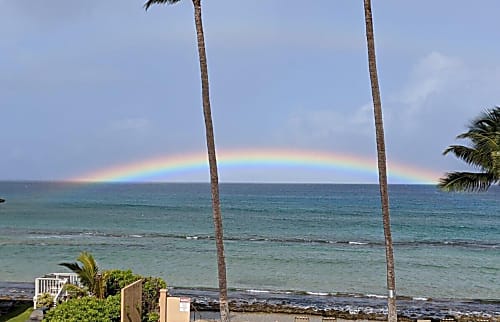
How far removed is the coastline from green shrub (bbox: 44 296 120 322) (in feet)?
20.2

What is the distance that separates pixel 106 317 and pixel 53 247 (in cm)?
3388

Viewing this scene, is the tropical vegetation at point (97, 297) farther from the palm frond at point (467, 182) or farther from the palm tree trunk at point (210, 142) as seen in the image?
the palm frond at point (467, 182)

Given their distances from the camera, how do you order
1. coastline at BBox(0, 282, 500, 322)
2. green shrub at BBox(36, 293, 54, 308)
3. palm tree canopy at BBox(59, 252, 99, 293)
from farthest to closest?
coastline at BBox(0, 282, 500, 322) → green shrub at BBox(36, 293, 54, 308) → palm tree canopy at BBox(59, 252, 99, 293)

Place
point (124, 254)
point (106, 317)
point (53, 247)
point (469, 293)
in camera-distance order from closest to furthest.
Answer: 1. point (106, 317)
2. point (469, 293)
3. point (124, 254)
4. point (53, 247)

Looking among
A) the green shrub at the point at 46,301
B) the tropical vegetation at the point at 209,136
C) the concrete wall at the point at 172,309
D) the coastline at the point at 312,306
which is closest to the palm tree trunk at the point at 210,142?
the tropical vegetation at the point at 209,136

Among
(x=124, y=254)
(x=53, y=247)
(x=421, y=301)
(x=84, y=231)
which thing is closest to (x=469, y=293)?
(x=421, y=301)

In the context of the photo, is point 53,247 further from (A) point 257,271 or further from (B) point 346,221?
(B) point 346,221

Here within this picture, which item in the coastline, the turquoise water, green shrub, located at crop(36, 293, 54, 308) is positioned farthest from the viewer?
the turquoise water

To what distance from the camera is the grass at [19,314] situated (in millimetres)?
17672

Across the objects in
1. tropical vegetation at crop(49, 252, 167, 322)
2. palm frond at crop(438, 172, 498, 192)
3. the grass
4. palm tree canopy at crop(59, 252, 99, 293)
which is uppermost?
palm frond at crop(438, 172, 498, 192)

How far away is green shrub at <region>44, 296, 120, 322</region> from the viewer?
12.9 m

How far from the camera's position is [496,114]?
55.5 feet

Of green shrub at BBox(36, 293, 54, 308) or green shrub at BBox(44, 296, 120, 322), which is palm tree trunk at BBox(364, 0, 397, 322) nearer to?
green shrub at BBox(44, 296, 120, 322)

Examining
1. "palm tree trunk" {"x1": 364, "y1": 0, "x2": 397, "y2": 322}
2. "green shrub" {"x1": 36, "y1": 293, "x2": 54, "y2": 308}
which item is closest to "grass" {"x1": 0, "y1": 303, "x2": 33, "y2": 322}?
"green shrub" {"x1": 36, "y1": 293, "x2": 54, "y2": 308}
